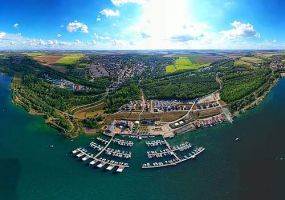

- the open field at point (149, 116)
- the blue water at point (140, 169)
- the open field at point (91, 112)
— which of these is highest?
the open field at point (149, 116)

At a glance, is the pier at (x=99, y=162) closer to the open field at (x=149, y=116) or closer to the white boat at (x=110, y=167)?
the white boat at (x=110, y=167)

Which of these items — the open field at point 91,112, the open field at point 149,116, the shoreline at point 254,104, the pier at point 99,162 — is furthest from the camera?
the shoreline at point 254,104

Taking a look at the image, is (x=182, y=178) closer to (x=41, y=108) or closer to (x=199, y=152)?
(x=199, y=152)

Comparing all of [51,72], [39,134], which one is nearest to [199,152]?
[39,134]

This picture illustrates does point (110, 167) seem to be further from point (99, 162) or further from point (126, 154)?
Result: point (126, 154)

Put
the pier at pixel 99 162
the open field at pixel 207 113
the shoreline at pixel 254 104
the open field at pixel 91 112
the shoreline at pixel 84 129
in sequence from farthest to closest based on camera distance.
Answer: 1. the shoreline at pixel 254 104
2. the open field at pixel 91 112
3. the open field at pixel 207 113
4. the shoreline at pixel 84 129
5. the pier at pixel 99 162

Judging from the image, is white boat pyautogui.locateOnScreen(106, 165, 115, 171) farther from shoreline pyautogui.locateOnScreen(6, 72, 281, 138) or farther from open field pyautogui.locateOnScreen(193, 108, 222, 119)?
open field pyautogui.locateOnScreen(193, 108, 222, 119)

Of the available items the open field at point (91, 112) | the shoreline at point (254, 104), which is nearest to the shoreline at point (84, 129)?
the shoreline at point (254, 104)

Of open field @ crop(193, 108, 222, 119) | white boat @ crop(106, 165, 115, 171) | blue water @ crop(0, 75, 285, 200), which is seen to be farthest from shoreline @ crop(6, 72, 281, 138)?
white boat @ crop(106, 165, 115, 171)

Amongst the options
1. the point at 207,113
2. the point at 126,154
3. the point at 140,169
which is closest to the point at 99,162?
the point at 126,154
